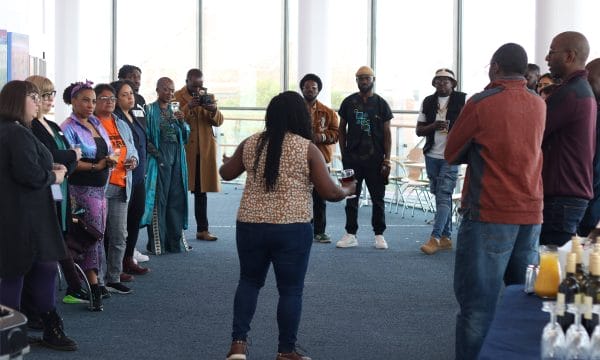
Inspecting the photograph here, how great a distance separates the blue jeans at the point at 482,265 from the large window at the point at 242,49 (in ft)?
36.9

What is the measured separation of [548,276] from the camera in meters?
3.43

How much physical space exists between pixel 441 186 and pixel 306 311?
109 inches

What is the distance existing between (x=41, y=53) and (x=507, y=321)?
7411 millimetres

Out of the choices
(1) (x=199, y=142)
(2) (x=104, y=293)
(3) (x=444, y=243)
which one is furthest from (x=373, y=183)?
(2) (x=104, y=293)

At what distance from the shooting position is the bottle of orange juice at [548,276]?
343 centimetres

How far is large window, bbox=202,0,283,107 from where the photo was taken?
15.2 m

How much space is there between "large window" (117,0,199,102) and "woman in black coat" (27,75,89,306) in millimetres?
9905

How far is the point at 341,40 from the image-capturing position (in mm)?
14273

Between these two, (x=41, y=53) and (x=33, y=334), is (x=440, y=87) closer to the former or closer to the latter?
(x=41, y=53)

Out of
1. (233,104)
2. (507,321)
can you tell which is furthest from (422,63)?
→ (507,321)

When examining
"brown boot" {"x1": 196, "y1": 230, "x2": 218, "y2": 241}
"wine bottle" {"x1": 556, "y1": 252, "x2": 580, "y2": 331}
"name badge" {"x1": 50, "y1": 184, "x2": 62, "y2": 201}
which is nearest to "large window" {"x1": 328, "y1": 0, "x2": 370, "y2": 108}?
"brown boot" {"x1": 196, "y1": 230, "x2": 218, "y2": 241}

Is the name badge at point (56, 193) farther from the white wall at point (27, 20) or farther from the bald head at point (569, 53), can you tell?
the white wall at point (27, 20)

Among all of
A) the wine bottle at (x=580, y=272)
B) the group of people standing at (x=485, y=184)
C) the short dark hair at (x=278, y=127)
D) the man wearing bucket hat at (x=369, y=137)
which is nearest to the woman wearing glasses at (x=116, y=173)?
the group of people standing at (x=485, y=184)

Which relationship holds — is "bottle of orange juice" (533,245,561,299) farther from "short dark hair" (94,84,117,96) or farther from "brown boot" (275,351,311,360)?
"short dark hair" (94,84,117,96)
